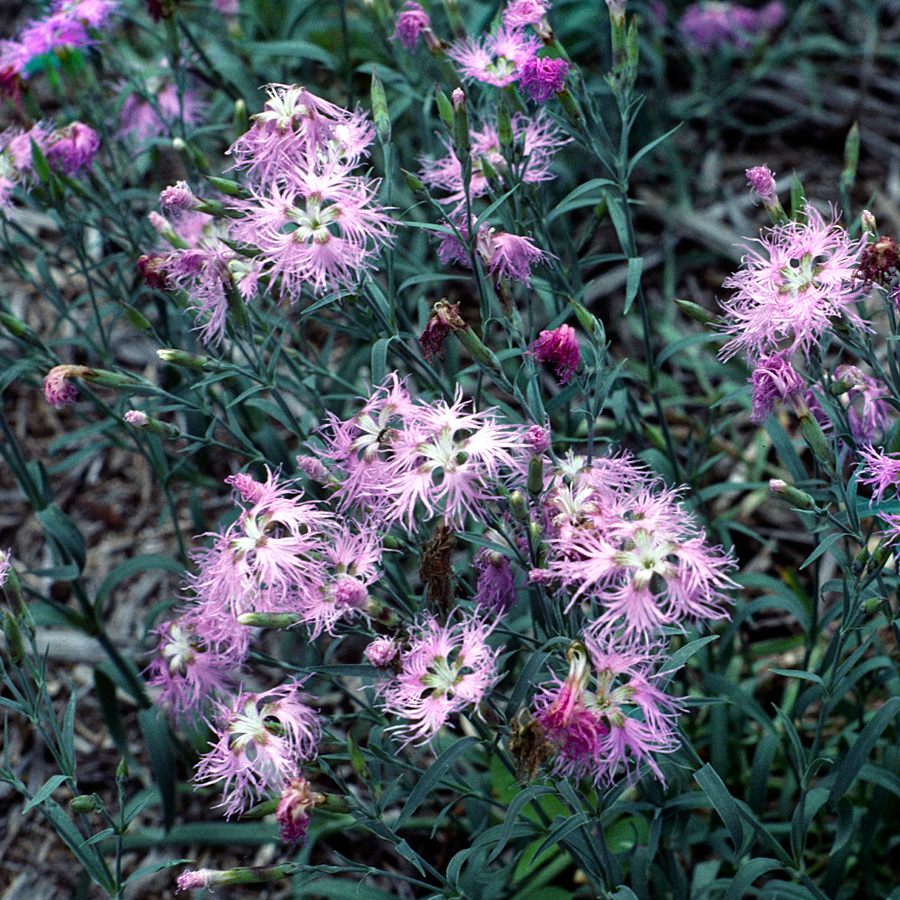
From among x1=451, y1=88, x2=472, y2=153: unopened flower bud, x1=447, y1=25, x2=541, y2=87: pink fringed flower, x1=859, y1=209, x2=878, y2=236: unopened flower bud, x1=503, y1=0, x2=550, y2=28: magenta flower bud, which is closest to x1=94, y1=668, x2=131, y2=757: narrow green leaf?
x1=451, y1=88, x2=472, y2=153: unopened flower bud

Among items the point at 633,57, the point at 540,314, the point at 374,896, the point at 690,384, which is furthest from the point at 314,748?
the point at 690,384

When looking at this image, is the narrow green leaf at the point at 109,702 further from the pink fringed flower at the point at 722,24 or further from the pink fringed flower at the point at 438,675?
the pink fringed flower at the point at 722,24

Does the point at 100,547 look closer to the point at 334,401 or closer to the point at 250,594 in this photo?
the point at 334,401

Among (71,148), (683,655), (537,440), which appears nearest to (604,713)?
(683,655)

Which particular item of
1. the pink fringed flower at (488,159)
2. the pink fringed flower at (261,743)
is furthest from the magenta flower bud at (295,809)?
the pink fringed flower at (488,159)

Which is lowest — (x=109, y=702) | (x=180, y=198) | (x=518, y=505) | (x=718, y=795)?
(x=109, y=702)

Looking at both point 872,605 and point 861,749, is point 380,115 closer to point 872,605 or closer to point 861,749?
point 872,605
